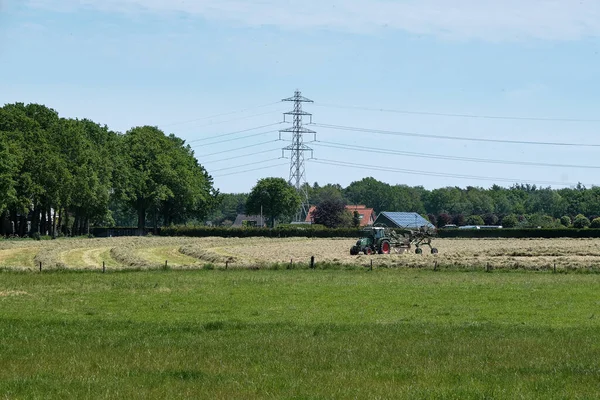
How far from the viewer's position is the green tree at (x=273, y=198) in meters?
183

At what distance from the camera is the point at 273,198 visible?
184 m

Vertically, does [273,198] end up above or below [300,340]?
above

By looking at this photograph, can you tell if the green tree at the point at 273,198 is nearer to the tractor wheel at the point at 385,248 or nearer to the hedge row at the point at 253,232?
the hedge row at the point at 253,232

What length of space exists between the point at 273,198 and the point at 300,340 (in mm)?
163290

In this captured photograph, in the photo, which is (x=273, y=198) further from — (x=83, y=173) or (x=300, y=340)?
(x=300, y=340)

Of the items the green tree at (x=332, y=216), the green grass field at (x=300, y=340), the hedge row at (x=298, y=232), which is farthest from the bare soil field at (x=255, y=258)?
the green tree at (x=332, y=216)

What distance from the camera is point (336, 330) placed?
75.3 ft

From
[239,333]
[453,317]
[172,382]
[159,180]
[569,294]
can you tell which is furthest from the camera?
[159,180]

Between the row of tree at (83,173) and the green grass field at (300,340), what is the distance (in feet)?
203

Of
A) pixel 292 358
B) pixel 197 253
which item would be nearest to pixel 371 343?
pixel 292 358

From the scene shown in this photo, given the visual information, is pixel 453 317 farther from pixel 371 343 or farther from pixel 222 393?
pixel 222 393

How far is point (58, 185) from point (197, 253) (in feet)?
113

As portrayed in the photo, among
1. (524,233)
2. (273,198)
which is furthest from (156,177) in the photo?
(524,233)

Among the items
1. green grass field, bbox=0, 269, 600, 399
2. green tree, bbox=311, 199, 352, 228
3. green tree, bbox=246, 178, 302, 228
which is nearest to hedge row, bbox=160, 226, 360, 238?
green tree, bbox=311, 199, 352, 228
